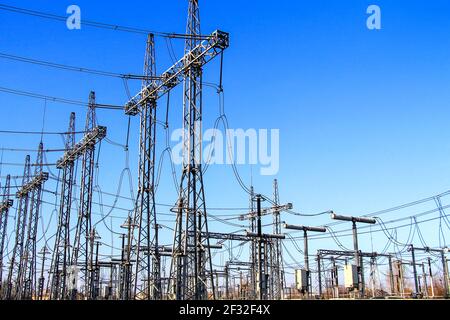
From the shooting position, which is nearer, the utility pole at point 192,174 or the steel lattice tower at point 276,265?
the utility pole at point 192,174

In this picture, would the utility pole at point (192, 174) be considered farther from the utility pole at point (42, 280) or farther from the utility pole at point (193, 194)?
the utility pole at point (42, 280)

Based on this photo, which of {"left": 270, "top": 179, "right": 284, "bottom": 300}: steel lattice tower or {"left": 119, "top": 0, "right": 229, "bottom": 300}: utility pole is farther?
{"left": 270, "top": 179, "right": 284, "bottom": 300}: steel lattice tower

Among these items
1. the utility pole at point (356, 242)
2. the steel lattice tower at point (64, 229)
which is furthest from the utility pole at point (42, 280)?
the utility pole at point (356, 242)

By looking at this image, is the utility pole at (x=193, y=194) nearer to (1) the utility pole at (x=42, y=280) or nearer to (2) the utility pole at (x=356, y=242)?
(2) the utility pole at (x=356, y=242)

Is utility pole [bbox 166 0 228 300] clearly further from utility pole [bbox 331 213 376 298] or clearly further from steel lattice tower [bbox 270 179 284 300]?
steel lattice tower [bbox 270 179 284 300]

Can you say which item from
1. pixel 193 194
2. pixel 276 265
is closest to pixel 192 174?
pixel 193 194

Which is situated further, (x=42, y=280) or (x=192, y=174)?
(x=42, y=280)

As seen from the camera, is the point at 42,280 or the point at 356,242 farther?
the point at 42,280

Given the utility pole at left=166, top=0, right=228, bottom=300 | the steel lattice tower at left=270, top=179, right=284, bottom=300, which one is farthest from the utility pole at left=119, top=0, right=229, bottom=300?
the steel lattice tower at left=270, top=179, right=284, bottom=300

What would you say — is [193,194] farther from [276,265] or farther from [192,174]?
[276,265]
